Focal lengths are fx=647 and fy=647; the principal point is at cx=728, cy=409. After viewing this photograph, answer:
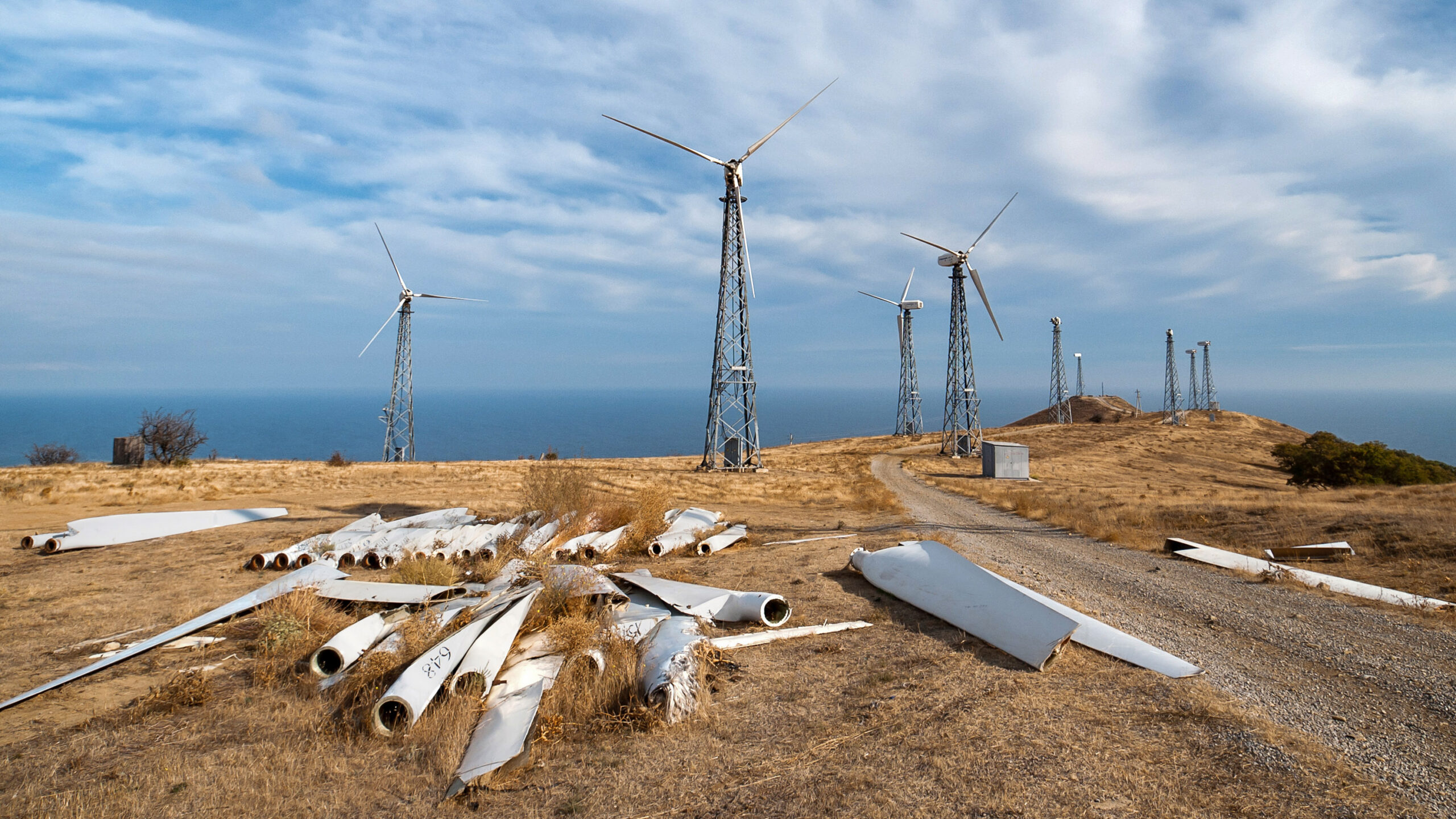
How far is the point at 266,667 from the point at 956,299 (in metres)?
42.6

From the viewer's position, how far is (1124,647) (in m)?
6.96

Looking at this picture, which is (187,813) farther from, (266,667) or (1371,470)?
(1371,470)

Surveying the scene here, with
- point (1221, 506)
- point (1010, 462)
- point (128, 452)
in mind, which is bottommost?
point (1221, 506)

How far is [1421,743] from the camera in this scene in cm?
501

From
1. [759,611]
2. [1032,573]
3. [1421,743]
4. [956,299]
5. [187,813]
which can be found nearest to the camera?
[187,813]

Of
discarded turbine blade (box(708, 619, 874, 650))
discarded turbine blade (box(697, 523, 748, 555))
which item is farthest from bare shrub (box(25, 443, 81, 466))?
discarded turbine blade (box(708, 619, 874, 650))

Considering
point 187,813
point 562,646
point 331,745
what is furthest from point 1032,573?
point 187,813

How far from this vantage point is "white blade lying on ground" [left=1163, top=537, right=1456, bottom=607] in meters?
9.23

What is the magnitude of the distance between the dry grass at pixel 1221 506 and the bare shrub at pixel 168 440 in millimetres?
37221

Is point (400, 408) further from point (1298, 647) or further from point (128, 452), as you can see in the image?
point (1298, 647)

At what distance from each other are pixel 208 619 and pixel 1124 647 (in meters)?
11.0

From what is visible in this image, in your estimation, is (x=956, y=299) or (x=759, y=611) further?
(x=956, y=299)

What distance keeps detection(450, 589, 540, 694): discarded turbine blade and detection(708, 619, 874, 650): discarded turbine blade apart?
84.0 inches

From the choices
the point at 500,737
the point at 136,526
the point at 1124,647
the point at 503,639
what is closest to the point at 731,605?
the point at 503,639
